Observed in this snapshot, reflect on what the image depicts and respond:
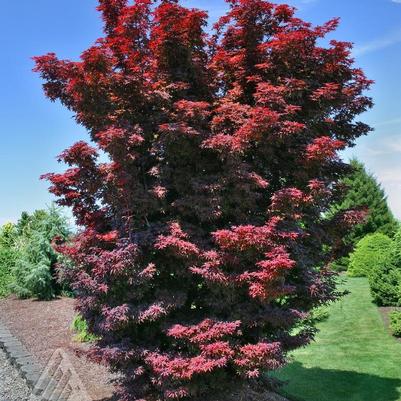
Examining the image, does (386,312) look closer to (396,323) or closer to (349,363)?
(396,323)

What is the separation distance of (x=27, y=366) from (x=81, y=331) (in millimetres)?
1987

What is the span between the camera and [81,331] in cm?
947

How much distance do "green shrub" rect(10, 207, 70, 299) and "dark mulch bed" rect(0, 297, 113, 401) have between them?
1.16ft

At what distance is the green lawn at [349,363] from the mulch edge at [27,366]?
138 inches

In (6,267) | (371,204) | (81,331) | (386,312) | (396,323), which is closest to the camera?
(81,331)

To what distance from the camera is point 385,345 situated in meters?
9.28

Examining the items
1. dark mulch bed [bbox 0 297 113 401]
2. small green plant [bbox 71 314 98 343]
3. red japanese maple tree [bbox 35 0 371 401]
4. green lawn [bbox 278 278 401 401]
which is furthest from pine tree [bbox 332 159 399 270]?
red japanese maple tree [bbox 35 0 371 401]

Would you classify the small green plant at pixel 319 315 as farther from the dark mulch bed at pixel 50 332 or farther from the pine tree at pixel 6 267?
the pine tree at pixel 6 267

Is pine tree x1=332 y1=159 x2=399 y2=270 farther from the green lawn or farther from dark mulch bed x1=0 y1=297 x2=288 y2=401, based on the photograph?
dark mulch bed x1=0 y1=297 x2=288 y2=401

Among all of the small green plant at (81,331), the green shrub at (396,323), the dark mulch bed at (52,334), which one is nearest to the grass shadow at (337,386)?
the dark mulch bed at (52,334)

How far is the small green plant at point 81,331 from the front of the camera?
886 cm

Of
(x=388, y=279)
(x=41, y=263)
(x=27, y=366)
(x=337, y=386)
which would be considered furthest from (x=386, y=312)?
(x=41, y=263)

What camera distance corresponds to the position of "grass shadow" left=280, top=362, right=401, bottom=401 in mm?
6859

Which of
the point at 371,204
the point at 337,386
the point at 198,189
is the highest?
the point at 371,204
